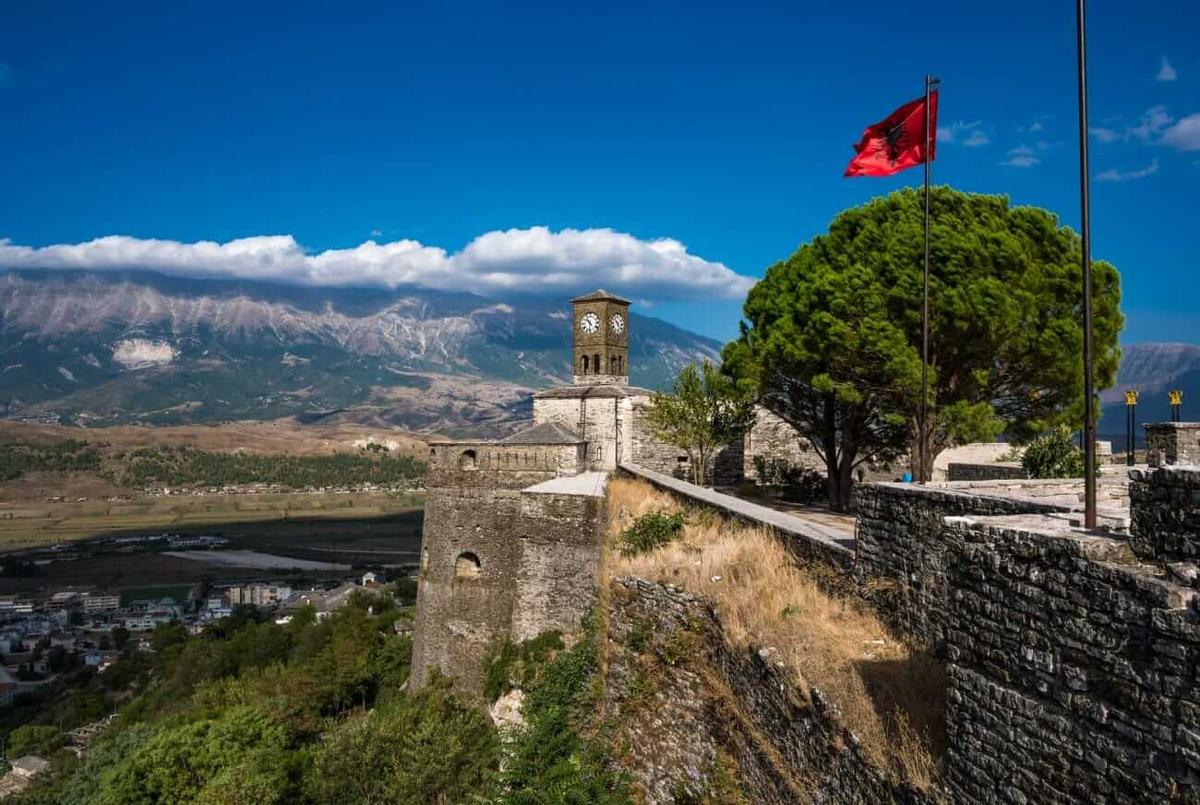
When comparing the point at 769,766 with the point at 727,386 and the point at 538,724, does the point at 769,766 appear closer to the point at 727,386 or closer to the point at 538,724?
the point at 538,724

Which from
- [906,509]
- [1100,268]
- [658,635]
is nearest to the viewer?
[906,509]

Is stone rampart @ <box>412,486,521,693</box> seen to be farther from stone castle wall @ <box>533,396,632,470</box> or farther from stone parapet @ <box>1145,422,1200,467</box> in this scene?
stone parapet @ <box>1145,422,1200,467</box>

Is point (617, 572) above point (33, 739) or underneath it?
above

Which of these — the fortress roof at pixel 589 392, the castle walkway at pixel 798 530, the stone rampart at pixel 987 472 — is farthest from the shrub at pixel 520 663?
the fortress roof at pixel 589 392

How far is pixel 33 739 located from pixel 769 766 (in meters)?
42.8

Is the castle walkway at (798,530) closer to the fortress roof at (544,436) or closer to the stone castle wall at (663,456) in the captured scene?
the fortress roof at (544,436)

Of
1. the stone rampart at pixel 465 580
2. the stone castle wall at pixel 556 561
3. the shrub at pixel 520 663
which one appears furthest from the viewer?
the stone rampart at pixel 465 580

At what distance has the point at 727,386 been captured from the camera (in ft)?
73.9

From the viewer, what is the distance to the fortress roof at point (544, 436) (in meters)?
22.6

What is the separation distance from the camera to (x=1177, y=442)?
13094mm

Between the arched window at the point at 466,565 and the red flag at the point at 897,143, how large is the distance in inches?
494

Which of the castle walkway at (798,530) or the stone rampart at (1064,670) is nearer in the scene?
the stone rampart at (1064,670)

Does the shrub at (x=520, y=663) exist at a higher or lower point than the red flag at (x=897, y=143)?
lower

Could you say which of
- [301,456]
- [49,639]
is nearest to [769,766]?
[49,639]
